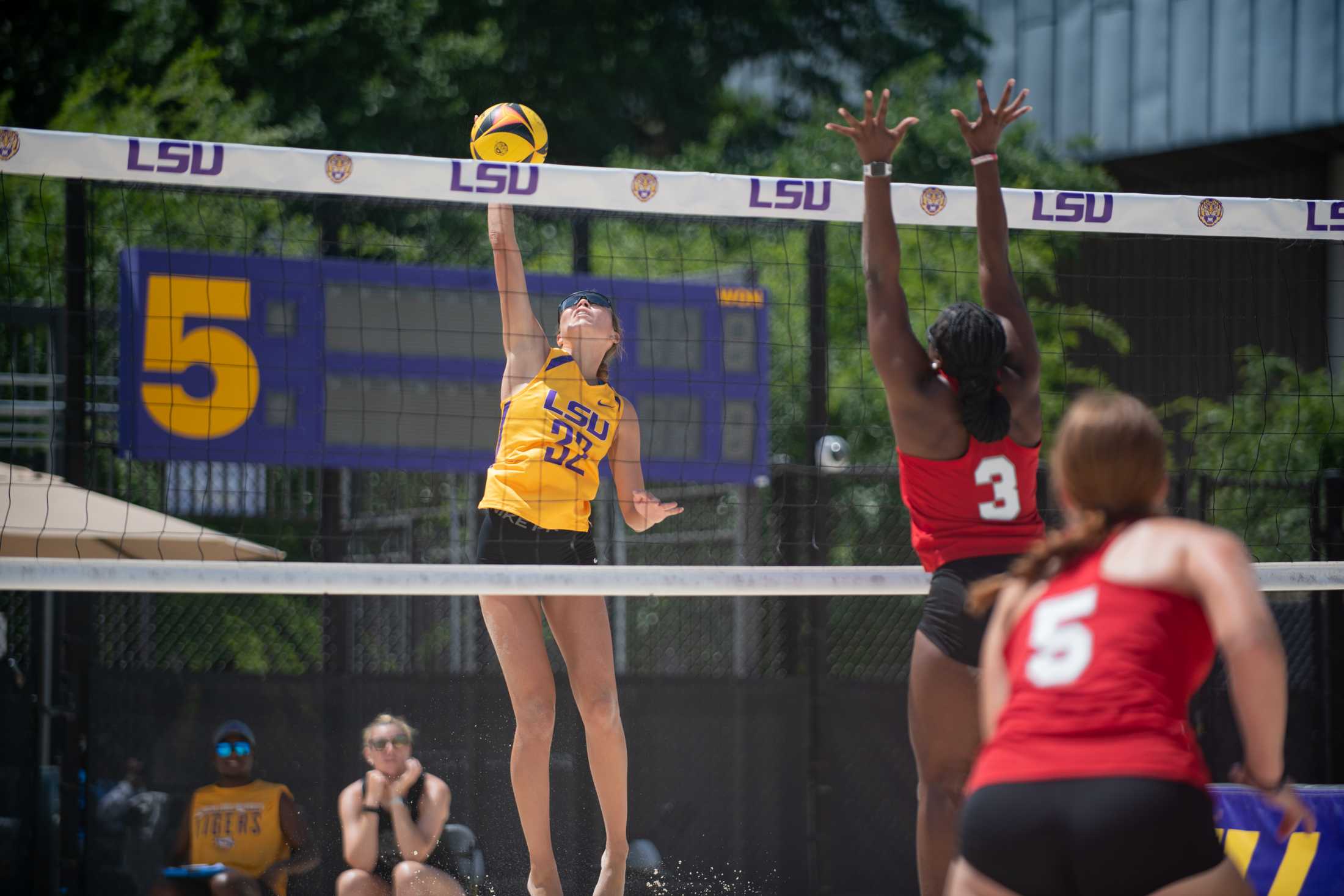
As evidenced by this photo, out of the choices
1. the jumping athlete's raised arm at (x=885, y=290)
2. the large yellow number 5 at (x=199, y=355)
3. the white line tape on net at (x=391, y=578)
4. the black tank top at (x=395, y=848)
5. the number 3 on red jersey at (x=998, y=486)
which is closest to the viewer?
the jumping athlete's raised arm at (x=885, y=290)

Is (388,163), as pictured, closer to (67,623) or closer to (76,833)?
(67,623)

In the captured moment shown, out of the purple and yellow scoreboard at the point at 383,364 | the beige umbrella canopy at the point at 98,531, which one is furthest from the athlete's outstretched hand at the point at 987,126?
the beige umbrella canopy at the point at 98,531

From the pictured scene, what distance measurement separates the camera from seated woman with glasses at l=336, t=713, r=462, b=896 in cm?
592

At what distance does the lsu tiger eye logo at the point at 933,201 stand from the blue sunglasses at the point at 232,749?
383 centimetres

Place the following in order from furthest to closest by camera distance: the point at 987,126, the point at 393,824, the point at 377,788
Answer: the point at 377,788 → the point at 393,824 → the point at 987,126

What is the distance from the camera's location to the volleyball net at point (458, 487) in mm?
4941

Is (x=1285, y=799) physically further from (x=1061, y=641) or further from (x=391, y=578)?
(x=391, y=578)

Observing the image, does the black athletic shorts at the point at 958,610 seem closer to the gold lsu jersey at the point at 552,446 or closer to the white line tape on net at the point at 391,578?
the white line tape on net at the point at 391,578

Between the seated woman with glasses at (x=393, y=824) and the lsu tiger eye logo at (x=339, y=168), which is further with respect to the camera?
the seated woman with glasses at (x=393, y=824)

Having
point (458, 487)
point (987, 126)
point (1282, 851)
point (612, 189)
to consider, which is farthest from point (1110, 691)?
point (458, 487)

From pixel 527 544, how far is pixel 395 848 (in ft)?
6.51

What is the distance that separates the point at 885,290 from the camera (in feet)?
11.4

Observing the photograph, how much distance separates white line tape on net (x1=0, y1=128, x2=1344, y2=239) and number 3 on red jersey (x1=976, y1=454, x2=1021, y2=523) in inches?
69.6

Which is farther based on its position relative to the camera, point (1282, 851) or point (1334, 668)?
point (1334, 668)
